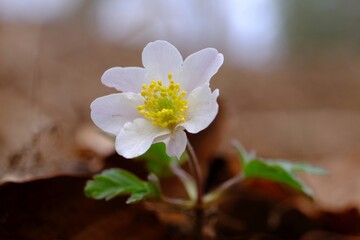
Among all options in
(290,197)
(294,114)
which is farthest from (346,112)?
(290,197)

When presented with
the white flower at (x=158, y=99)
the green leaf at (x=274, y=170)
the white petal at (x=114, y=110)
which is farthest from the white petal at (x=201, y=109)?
the green leaf at (x=274, y=170)

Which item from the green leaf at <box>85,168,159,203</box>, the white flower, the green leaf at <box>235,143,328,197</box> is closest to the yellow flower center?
the white flower

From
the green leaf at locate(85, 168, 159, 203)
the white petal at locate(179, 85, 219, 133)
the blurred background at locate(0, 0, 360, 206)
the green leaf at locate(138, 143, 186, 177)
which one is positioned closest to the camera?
the white petal at locate(179, 85, 219, 133)

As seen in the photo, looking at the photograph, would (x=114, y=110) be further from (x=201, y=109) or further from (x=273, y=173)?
(x=273, y=173)

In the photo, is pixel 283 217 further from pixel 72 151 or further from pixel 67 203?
pixel 72 151

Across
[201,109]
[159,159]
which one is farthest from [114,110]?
[159,159]

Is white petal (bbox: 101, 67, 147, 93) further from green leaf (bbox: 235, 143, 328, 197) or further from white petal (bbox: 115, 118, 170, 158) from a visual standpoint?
green leaf (bbox: 235, 143, 328, 197)

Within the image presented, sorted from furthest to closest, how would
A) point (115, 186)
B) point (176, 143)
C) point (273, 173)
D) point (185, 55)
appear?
point (185, 55) → point (273, 173) → point (115, 186) → point (176, 143)
